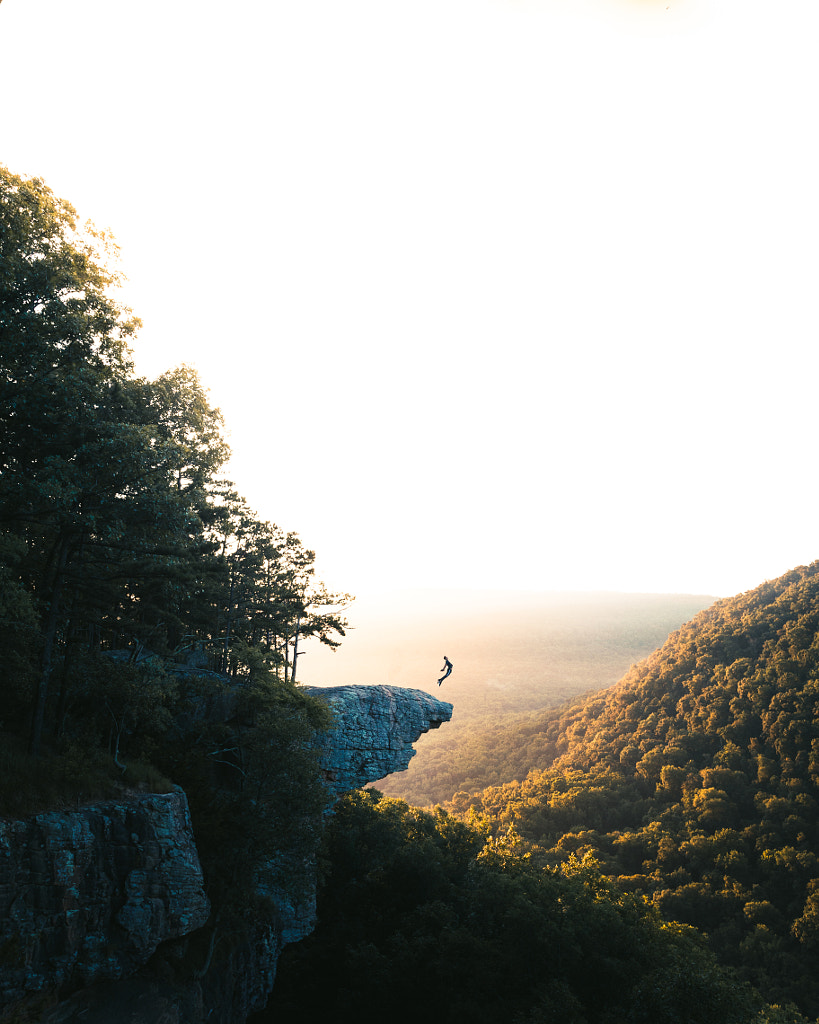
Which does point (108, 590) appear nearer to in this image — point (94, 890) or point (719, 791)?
point (94, 890)

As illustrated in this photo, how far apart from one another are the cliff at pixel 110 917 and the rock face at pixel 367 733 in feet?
22.5

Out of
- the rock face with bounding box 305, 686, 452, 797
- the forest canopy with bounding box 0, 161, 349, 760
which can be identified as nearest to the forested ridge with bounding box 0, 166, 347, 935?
the forest canopy with bounding box 0, 161, 349, 760

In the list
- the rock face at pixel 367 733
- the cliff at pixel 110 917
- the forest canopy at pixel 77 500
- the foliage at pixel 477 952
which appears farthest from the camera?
the rock face at pixel 367 733

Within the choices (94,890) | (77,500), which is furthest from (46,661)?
(94,890)

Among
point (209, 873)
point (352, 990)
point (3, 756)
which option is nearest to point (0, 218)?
point (3, 756)

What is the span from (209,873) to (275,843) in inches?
90.3

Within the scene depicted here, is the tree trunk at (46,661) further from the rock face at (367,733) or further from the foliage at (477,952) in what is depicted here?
the foliage at (477,952)

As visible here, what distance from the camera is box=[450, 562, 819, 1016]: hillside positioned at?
39375 millimetres

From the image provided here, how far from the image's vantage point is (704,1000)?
20594mm

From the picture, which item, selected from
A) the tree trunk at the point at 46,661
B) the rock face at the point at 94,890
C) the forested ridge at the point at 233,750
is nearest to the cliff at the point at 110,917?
the rock face at the point at 94,890

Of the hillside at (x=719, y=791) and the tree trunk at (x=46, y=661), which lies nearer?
the tree trunk at (x=46, y=661)

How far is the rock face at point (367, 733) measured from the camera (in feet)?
82.7

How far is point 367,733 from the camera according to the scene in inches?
1033

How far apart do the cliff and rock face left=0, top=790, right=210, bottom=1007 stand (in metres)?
0.02
